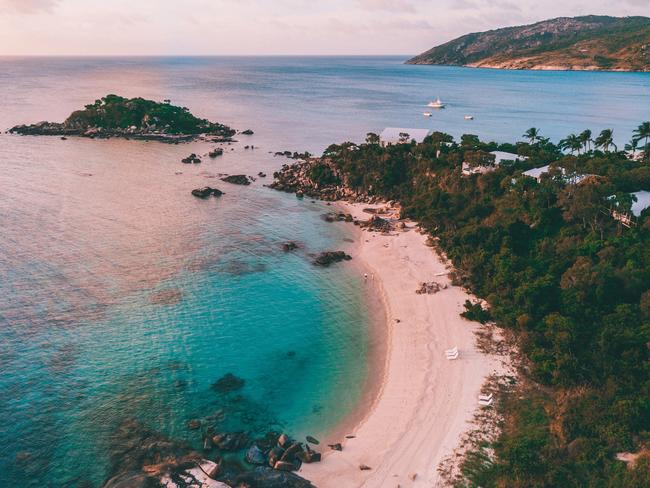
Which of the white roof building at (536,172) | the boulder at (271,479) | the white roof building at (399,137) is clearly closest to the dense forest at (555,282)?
the white roof building at (536,172)

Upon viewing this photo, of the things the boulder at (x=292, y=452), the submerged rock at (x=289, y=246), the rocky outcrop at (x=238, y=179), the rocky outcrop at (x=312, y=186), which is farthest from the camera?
the rocky outcrop at (x=238, y=179)

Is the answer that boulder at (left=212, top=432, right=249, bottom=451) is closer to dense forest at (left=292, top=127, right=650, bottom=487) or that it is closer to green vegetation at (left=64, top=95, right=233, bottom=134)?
dense forest at (left=292, top=127, right=650, bottom=487)

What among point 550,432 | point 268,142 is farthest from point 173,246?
point 268,142

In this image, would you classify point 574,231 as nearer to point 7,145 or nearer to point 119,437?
point 119,437

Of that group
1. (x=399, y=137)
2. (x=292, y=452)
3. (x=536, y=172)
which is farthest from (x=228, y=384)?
(x=399, y=137)

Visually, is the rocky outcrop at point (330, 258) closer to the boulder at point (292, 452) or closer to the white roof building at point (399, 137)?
the boulder at point (292, 452)

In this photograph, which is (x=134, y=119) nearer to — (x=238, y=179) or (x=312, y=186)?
(x=238, y=179)

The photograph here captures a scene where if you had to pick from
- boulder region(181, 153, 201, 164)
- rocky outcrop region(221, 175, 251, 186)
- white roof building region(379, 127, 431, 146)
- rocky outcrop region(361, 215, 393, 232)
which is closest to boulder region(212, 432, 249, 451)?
rocky outcrop region(361, 215, 393, 232)
